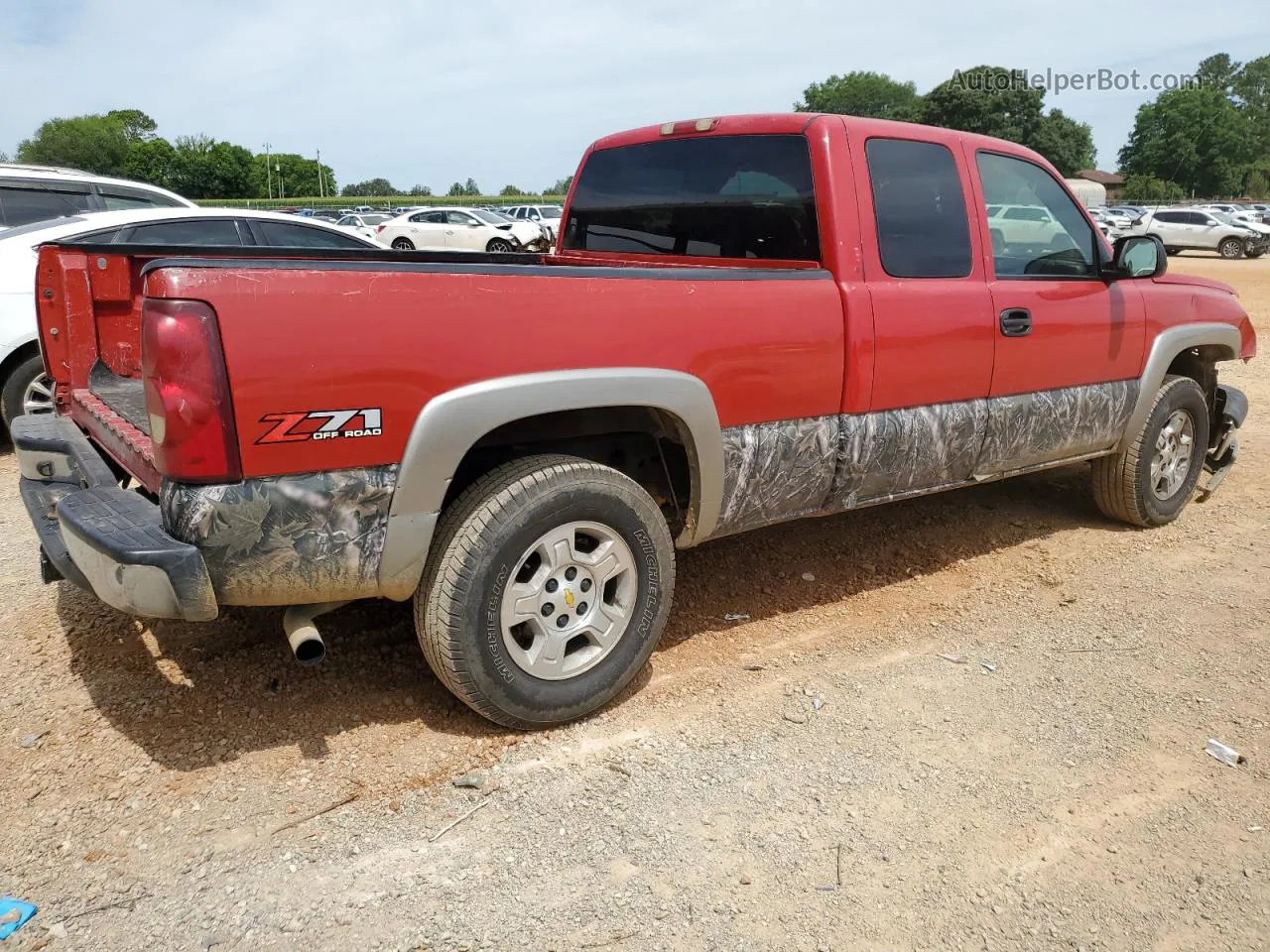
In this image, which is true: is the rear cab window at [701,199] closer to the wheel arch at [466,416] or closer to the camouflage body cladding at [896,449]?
the camouflage body cladding at [896,449]

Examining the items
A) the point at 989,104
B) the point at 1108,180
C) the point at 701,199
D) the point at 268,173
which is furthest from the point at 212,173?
the point at 701,199

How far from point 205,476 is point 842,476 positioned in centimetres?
227

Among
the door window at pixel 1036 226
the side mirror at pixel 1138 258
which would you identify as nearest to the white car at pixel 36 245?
the door window at pixel 1036 226

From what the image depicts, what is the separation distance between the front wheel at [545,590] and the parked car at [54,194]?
19.4ft

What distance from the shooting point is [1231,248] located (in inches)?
1226

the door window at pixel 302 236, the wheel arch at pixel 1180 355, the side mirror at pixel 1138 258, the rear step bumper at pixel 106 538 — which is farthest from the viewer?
the door window at pixel 302 236

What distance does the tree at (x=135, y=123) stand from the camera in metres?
128

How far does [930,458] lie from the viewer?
387 cm

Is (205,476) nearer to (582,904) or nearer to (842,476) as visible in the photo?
(582,904)

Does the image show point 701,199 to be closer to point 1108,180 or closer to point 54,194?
point 54,194

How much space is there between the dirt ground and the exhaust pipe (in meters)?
0.45

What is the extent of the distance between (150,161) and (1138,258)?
114940 millimetres

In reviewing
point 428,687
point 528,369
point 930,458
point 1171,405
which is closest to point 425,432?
point 528,369

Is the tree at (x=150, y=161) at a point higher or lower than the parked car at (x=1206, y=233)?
higher
